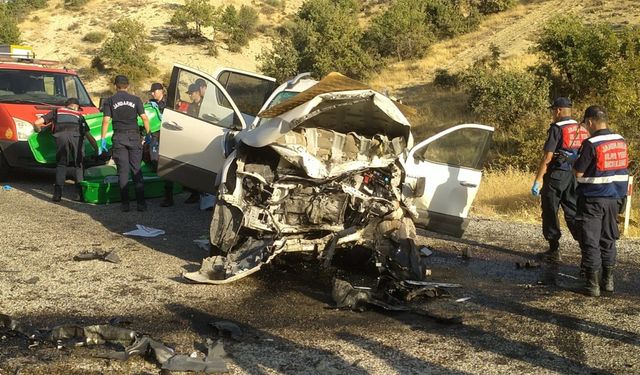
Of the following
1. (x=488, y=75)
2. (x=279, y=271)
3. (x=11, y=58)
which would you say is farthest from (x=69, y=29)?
(x=279, y=271)

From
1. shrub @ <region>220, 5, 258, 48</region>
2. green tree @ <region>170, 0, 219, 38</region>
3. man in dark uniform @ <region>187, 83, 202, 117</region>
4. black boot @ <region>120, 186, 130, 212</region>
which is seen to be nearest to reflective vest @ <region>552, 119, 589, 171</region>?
man in dark uniform @ <region>187, 83, 202, 117</region>

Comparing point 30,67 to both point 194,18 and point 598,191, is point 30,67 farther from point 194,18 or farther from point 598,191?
point 194,18

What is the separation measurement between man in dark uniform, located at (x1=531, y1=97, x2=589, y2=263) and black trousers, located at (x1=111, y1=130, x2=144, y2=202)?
5347 millimetres

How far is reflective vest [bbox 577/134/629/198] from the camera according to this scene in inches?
270

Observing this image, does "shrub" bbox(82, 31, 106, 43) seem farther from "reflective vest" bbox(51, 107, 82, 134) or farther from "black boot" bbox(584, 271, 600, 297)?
"black boot" bbox(584, 271, 600, 297)

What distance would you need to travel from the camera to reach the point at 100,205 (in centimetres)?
1084

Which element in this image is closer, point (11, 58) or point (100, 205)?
point (100, 205)

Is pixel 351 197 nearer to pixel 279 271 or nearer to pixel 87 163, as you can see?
pixel 279 271

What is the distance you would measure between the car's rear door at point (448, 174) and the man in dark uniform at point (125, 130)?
166 inches

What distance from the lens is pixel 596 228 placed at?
6.91 metres

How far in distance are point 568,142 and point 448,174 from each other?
5.17 feet

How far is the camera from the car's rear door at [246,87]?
9250 mm

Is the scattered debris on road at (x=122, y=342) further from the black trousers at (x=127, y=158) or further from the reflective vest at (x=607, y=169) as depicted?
the black trousers at (x=127, y=158)

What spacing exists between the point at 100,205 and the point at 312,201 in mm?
5058
